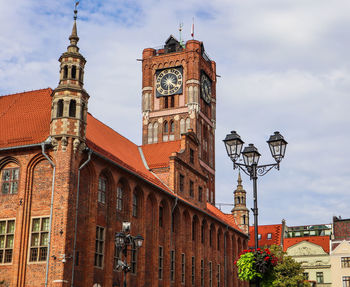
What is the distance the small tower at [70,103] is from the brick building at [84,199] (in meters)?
0.06

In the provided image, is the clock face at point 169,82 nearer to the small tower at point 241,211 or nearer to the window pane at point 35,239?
the small tower at point 241,211

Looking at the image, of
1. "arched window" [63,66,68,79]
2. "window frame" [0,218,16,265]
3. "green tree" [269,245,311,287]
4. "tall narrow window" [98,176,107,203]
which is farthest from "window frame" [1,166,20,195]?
"green tree" [269,245,311,287]

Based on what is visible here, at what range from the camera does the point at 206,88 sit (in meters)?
82.4

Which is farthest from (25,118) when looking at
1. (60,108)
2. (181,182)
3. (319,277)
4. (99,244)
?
(319,277)

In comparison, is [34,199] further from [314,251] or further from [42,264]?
[314,251]

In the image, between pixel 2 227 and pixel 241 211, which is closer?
pixel 2 227

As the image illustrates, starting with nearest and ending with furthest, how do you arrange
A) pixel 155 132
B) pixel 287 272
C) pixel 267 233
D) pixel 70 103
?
1. pixel 70 103
2. pixel 287 272
3. pixel 155 132
4. pixel 267 233

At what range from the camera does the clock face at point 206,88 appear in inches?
3157

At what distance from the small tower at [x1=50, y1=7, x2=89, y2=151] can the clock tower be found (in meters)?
42.1

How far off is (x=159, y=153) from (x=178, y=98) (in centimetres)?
2920

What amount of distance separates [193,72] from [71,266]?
171ft

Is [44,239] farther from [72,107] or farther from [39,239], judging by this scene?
[72,107]

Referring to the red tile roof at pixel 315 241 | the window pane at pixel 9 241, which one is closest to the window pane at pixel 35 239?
the window pane at pixel 9 241

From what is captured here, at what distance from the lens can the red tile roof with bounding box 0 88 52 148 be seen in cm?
3231
